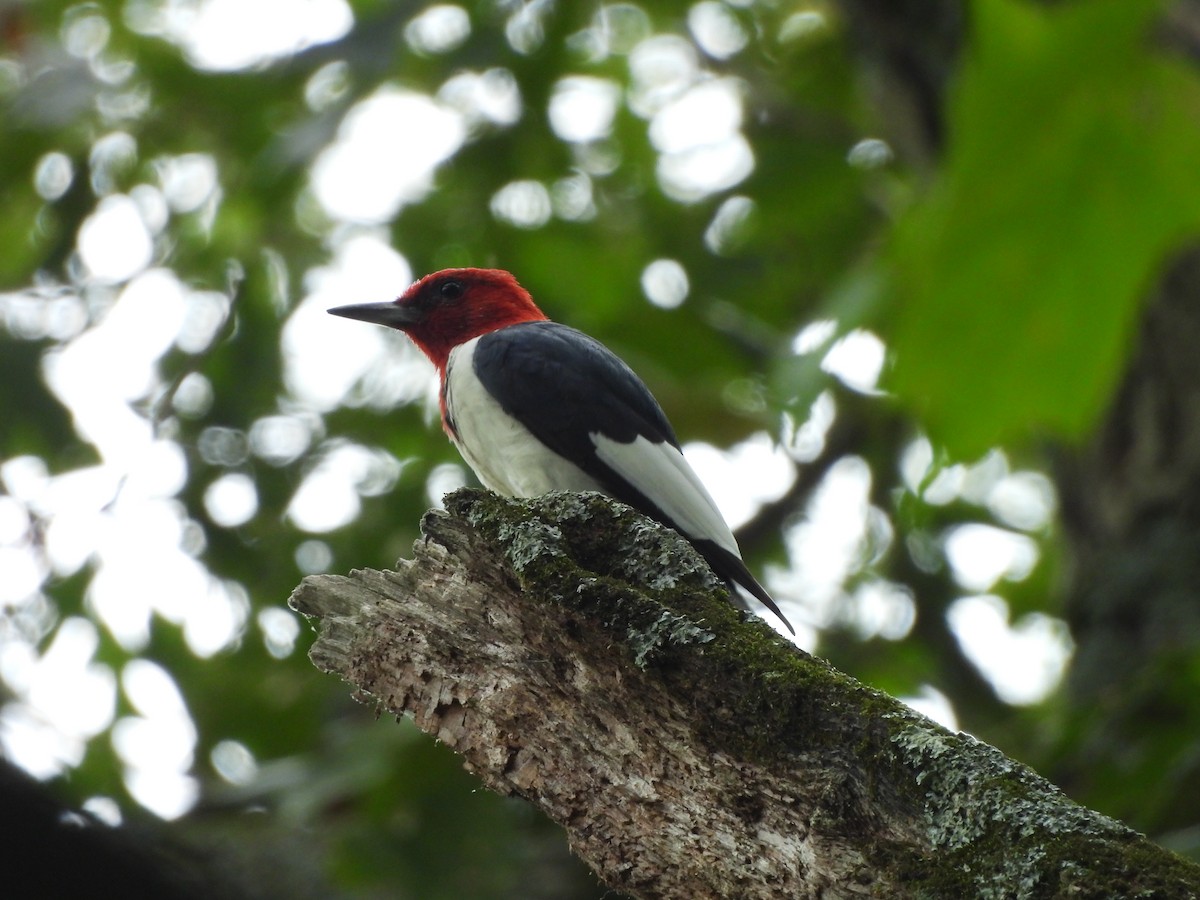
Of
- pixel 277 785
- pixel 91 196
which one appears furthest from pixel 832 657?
pixel 91 196

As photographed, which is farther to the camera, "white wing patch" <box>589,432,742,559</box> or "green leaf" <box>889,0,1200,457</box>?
"white wing patch" <box>589,432,742,559</box>

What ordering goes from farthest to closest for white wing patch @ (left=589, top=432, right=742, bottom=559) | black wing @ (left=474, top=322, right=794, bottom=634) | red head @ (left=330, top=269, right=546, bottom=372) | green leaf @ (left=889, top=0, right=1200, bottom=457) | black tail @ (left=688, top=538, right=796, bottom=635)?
red head @ (left=330, top=269, right=546, bottom=372) → black wing @ (left=474, top=322, right=794, bottom=634) → white wing patch @ (left=589, top=432, right=742, bottom=559) → black tail @ (left=688, top=538, right=796, bottom=635) → green leaf @ (left=889, top=0, right=1200, bottom=457)

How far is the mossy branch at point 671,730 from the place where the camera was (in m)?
1.62

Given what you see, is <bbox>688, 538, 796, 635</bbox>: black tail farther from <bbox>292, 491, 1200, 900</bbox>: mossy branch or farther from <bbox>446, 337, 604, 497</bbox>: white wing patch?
<bbox>292, 491, 1200, 900</bbox>: mossy branch

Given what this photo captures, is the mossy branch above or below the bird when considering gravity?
below

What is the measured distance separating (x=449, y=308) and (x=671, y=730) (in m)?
3.07

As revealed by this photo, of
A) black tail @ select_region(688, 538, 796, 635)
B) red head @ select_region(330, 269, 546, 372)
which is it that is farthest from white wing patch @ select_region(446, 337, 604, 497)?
red head @ select_region(330, 269, 546, 372)

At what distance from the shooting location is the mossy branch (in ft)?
5.31

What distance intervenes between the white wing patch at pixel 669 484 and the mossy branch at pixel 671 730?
4.04ft

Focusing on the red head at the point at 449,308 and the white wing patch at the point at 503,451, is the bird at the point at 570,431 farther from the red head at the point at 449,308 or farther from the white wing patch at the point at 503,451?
the red head at the point at 449,308

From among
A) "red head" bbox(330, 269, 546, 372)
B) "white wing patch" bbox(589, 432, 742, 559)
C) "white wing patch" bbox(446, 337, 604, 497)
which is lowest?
"white wing patch" bbox(446, 337, 604, 497)

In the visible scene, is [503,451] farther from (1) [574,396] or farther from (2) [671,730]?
(2) [671,730]

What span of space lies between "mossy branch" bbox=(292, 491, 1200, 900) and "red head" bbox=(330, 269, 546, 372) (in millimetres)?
2415

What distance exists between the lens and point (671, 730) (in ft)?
6.31
